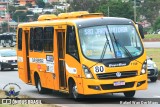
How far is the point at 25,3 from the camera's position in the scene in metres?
174

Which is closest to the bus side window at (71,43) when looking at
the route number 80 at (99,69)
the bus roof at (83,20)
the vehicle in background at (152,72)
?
the bus roof at (83,20)

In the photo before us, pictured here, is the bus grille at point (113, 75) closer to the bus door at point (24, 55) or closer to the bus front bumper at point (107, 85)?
the bus front bumper at point (107, 85)

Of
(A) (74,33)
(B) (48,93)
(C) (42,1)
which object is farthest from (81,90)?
(C) (42,1)

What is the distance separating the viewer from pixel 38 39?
2091cm

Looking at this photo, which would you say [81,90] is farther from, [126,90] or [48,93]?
[48,93]

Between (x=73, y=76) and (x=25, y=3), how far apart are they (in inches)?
6215

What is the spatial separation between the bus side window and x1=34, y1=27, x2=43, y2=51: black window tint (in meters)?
2.74

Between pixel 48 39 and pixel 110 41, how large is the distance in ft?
10.8

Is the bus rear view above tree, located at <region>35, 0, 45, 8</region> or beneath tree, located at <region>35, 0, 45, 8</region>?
above

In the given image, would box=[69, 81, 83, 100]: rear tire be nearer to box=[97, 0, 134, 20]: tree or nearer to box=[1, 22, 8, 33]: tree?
box=[97, 0, 134, 20]: tree

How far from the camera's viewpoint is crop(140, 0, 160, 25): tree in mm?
124062

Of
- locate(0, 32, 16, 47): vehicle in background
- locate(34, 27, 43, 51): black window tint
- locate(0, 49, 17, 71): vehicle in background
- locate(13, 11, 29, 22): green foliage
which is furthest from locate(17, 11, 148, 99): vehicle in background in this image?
locate(13, 11, 29, 22): green foliage

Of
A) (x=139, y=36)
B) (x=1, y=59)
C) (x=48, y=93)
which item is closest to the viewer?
(x=139, y=36)

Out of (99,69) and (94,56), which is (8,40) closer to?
(94,56)
